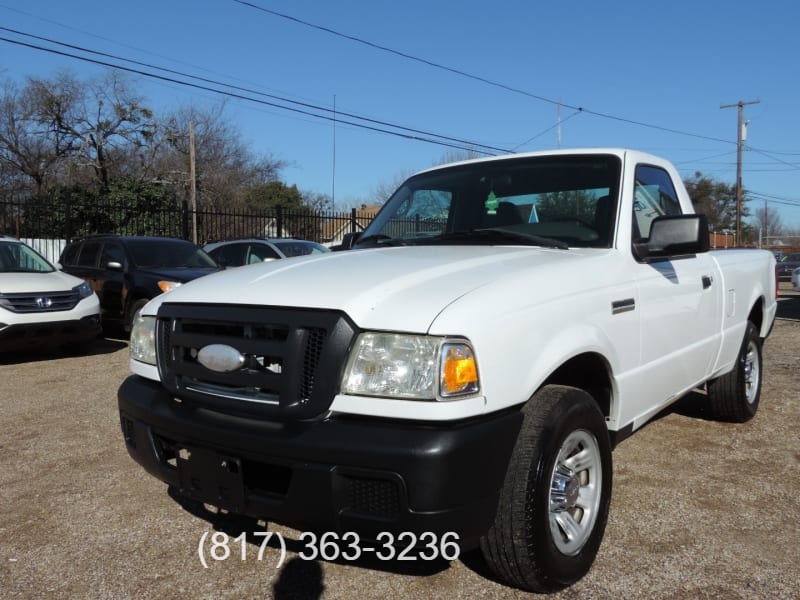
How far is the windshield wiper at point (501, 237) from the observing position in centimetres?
318

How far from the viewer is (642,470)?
400cm

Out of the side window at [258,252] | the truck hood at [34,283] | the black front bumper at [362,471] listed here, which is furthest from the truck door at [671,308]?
the side window at [258,252]

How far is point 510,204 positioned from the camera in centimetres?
367

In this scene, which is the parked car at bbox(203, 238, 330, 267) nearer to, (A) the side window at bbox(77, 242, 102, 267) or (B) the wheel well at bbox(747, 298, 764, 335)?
(A) the side window at bbox(77, 242, 102, 267)

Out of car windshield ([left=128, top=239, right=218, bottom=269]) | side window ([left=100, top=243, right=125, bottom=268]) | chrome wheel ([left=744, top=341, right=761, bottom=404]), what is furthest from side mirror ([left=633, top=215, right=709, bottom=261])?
side window ([left=100, top=243, right=125, bottom=268])

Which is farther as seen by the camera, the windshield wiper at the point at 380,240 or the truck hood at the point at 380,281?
the windshield wiper at the point at 380,240

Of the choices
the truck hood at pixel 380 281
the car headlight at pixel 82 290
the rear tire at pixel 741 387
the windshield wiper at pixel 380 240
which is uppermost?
the windshield wiper at pixel 380 240

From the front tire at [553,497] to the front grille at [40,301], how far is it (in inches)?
279

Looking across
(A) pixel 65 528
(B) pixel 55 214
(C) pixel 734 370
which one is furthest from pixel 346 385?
(B) pixel 55 214

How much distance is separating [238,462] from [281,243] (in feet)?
33.0

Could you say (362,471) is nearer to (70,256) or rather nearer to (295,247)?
(70,256)

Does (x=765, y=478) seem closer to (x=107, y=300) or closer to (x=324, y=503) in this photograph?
(x=324, y=503)

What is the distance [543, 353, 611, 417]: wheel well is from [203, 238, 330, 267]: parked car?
9.31m

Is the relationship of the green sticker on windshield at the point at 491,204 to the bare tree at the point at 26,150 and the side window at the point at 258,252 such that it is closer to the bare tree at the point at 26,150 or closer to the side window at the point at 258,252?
the side window at the point at 258,252
